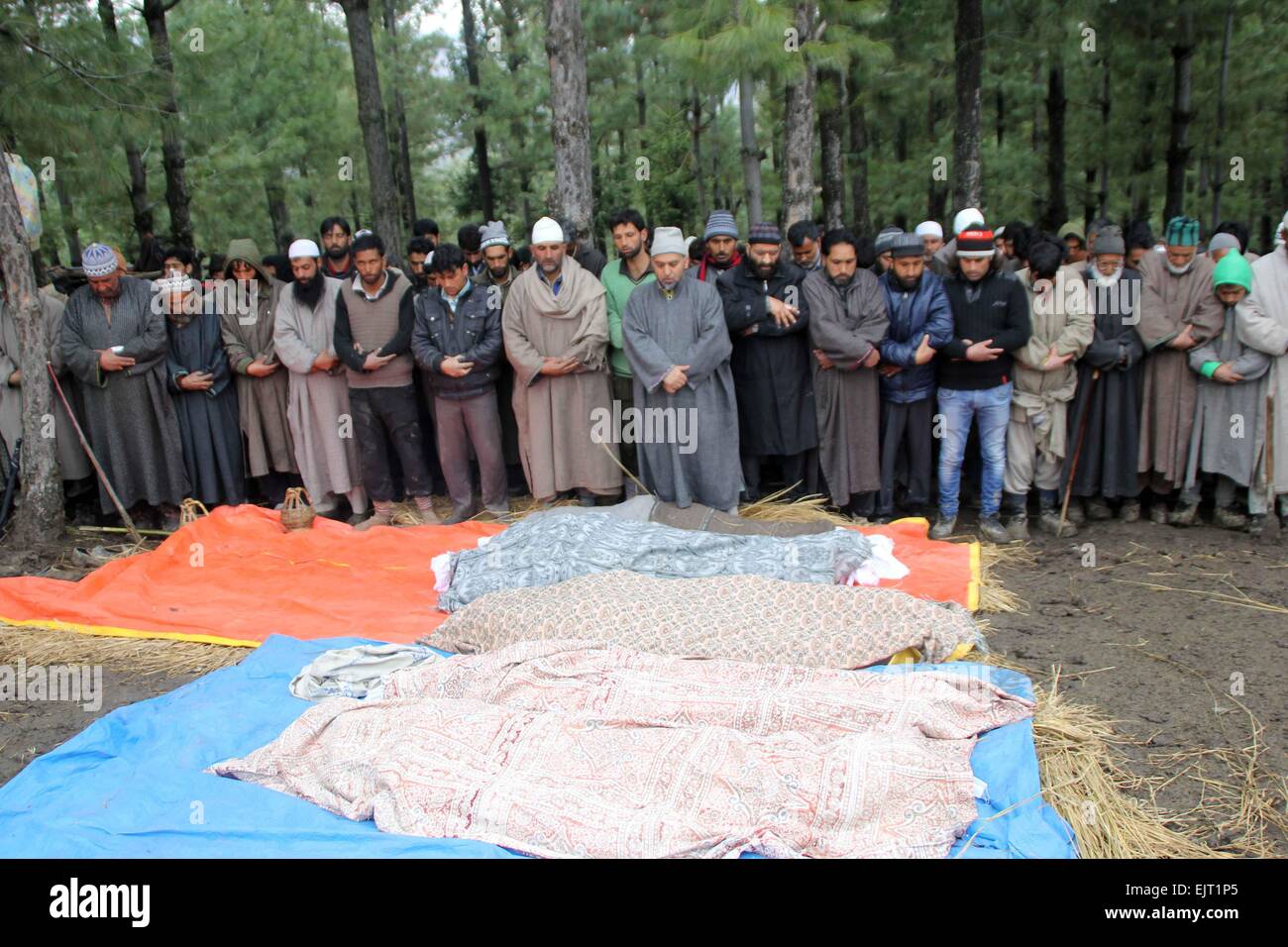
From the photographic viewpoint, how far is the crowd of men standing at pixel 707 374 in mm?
6016

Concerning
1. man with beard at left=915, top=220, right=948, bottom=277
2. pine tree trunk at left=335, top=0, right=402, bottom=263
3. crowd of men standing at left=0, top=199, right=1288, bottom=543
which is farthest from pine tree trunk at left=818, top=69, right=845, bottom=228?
crowd of men standing at left=0, top=199, right=1288, bottom=543

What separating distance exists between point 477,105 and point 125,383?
14.5m

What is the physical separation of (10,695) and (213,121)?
26.7 ft

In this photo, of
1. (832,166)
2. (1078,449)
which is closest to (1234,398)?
(1078,449)

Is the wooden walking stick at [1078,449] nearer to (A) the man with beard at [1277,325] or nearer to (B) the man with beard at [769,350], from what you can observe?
(A) the man with beard at [1277,325]

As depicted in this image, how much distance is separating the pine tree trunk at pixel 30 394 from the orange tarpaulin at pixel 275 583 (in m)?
1.15

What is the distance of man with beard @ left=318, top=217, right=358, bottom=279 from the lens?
7.05m

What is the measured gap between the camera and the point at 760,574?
4898 mm

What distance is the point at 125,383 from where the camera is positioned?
6.83 m

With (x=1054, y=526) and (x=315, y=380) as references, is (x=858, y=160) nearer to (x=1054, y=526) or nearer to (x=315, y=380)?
(x=1054, y=526)

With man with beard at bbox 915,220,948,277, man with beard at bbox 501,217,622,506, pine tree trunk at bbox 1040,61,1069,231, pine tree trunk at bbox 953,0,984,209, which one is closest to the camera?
man with beard at bbox 501,217,622,506

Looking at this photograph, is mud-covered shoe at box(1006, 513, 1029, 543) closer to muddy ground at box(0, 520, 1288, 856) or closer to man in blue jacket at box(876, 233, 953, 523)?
muddy ground at box(0, 520, 1288, 856)

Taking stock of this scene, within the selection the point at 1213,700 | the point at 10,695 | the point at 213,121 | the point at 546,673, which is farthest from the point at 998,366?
the point at 213,121

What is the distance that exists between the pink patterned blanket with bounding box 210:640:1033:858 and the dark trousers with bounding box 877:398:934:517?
2907 mm
